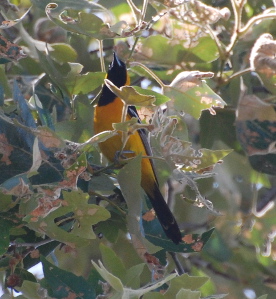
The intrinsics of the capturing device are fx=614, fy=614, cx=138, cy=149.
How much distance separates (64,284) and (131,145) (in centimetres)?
109

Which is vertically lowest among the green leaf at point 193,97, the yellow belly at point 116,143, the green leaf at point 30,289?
the yellow belly at point 116,143

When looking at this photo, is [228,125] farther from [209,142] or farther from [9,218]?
[9,218]

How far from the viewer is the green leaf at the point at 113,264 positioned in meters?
1.58

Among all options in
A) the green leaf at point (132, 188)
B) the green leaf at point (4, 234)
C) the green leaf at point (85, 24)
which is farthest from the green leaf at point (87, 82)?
the green leaf at point (4, 234)

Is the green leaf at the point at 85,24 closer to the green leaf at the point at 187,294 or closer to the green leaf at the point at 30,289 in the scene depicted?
the green leaf at the point at 30,289

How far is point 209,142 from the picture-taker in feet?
8.49

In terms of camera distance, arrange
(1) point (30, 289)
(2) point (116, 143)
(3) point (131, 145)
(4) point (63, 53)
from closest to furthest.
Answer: (1) point (30, 289) < (4) point (63, 53) < (2) point (116, 143) < (3) point (131, 145)

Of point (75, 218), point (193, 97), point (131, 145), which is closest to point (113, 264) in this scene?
point (75, 218)

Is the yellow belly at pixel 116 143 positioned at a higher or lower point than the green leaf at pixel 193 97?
lower

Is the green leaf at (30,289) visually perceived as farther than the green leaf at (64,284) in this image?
No

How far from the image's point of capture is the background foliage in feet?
5.32

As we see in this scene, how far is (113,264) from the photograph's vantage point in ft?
5.23

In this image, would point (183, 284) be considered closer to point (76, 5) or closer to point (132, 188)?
point (132, 188)

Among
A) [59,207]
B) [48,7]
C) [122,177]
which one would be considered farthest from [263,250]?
[48,7]
